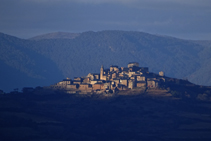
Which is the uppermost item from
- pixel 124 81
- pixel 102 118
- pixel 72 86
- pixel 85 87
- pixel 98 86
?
pixel 124 81

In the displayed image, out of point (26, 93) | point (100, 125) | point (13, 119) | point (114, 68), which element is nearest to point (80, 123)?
point (100, 125)

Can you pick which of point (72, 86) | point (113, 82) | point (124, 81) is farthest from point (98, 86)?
point (72, 86)

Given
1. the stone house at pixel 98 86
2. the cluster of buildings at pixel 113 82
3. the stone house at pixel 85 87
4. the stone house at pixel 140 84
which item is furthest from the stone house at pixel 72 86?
the stone house at pixel 140 84

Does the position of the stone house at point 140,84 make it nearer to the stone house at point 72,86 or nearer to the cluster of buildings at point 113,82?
the cluster of buildings at point 113,82

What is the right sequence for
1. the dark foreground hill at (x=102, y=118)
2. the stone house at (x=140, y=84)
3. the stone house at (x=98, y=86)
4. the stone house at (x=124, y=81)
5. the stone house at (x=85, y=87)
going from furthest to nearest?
the stone house at (x=85, y=87), the stone house at (x=98, y=86), the stone house at (x=124, y=81), the stone house at (x=140, y=84), the dark foreground hill at (x=102, y=118)

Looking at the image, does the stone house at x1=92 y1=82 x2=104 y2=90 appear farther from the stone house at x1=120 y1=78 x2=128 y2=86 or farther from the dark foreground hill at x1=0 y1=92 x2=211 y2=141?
the dark foreground hill at x1=0 y1=92 x2=211 y2=141

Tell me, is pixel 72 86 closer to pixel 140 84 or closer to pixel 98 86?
pixel 98 86

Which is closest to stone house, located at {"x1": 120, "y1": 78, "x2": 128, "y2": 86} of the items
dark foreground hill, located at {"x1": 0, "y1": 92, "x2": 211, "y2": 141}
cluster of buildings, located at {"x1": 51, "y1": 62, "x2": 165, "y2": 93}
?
cluster of buildings, located at {"x1": 51, "y1": 62, "x2": 165, "y2": 93}
